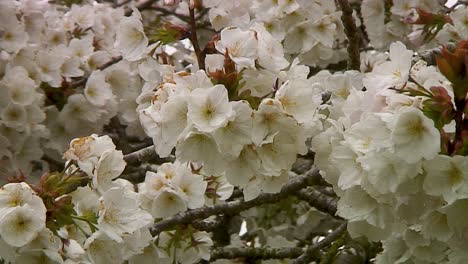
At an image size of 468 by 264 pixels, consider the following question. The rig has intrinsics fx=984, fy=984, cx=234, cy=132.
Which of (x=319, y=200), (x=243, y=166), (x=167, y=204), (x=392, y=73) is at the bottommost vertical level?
(x=319, y=200)

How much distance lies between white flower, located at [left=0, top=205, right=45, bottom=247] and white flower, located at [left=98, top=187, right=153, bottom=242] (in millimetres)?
160

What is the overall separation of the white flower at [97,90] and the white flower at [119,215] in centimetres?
134

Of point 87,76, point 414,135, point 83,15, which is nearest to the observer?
point 414,135

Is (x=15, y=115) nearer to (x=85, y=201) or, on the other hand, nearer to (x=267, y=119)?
(x=85, y=201)

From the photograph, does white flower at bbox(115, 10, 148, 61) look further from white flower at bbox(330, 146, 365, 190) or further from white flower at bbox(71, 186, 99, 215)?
white flower at bbox(330, 146, 365, 190)

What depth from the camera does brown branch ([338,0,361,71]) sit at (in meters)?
2.76

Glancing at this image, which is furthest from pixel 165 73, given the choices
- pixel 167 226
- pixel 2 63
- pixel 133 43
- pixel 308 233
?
pixel 308 233

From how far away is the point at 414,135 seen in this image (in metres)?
1.77

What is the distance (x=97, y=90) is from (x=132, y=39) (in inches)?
38.8

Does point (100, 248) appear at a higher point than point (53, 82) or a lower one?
higher

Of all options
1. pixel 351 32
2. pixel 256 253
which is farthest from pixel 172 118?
pixel 256 253

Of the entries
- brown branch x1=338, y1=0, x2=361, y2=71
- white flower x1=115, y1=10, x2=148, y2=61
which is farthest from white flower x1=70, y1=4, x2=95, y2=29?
brown branch x1=338, y1=0, x2=361, y2=71

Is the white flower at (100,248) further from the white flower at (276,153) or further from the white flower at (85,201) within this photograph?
the white flower at (276,153)

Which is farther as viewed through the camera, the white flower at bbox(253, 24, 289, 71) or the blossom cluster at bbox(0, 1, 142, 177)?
the blossom cluster at bbox(0, 1, 142, 177)
